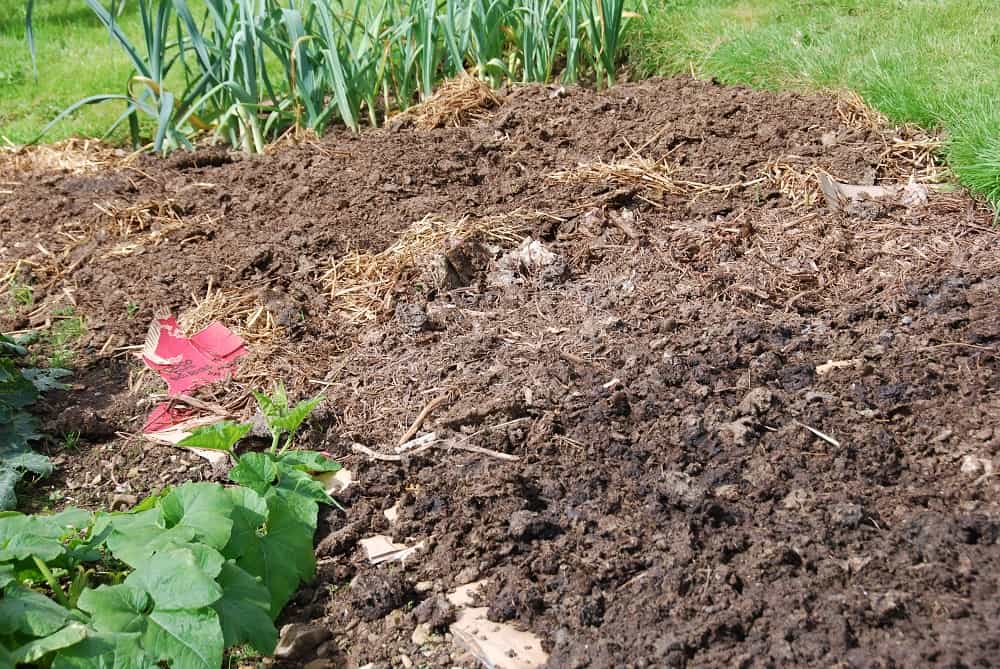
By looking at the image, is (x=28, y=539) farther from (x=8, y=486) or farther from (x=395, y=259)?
(x=395, y=259)

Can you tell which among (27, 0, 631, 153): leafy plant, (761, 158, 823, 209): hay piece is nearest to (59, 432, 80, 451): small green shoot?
(27, 0, 631, 153): leafy plant

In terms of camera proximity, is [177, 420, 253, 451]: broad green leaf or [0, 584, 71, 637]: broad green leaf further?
[177, 420, 253, 451]: broad green leaf

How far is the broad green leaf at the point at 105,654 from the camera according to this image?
1716mm

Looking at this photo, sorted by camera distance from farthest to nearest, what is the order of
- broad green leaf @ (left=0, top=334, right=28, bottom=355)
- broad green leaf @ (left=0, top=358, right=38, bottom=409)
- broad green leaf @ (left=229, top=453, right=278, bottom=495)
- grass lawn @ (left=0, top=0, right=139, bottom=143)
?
1. grass lawn @ (left=0, top=0, right=139, bottom=143)
2. broad green leaf @ (left=0, top=334, right=28, bottom=355)
3. broad green leaf @ (left=0, top=358, right=38, bottom=409)
4. broad green leaf @ (left=229, top=453, right=278, bottom=495)

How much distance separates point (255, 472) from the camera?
2.25 meters

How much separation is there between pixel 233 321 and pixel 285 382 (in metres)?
0.45

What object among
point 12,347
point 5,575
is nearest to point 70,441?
point 12,347

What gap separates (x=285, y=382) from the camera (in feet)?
9.90

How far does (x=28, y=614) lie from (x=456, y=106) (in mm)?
3515

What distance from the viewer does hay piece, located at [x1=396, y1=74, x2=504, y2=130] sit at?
4.72m

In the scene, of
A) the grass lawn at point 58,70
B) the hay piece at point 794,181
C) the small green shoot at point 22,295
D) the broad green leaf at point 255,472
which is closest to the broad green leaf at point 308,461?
the broad green leaf at point 255,472

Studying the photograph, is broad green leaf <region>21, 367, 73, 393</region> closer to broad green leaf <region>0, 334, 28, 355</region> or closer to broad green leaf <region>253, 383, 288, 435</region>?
broad green leaf <region>0, 334, 28, 355</region>

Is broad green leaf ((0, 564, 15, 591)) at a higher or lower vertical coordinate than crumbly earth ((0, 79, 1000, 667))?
higher

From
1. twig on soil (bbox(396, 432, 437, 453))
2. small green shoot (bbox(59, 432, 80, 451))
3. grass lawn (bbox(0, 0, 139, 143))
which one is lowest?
small green shoot (bbox(59, 432, 80, 451))
